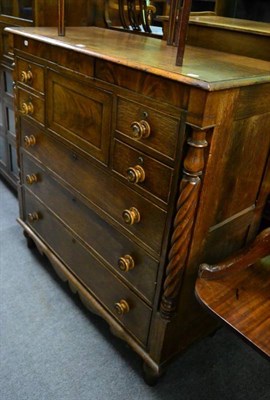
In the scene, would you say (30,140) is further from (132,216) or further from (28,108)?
(132,216)

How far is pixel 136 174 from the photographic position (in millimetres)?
1052

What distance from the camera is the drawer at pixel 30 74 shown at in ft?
4.66

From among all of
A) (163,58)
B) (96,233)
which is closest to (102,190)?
(96,233)

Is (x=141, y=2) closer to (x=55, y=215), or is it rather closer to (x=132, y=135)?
(x=132, y=135)

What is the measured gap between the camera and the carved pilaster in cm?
89

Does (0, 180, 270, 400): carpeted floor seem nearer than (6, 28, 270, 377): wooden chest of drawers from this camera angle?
No

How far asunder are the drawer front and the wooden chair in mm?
496

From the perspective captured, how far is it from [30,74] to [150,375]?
1.22 meters

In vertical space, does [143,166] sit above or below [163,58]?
below

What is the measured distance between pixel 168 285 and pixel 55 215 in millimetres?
705

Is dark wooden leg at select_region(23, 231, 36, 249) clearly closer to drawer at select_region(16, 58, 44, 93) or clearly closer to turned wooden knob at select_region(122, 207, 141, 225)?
drawer at select_region(16, 58, 44, 93)

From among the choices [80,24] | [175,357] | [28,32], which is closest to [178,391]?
[175,357]

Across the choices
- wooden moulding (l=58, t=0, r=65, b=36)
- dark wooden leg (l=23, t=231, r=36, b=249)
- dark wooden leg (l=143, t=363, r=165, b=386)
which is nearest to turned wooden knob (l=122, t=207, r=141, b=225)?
dark wooden leg (l=143, t=363, r=165, b=386)

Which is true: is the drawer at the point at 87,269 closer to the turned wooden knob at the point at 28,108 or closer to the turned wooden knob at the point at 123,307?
the turned wooden knob at the point at 123,307
